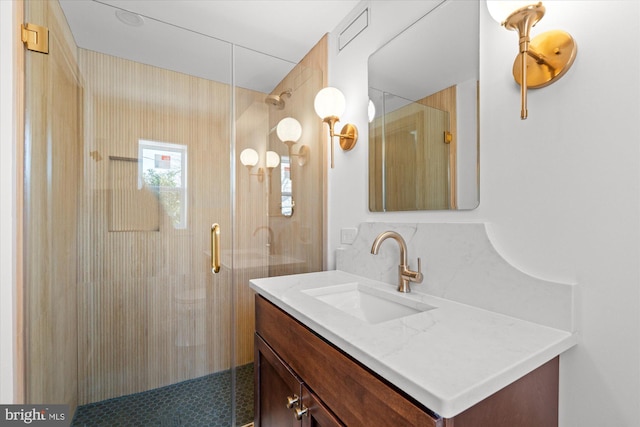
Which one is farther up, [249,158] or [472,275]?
[249,158]

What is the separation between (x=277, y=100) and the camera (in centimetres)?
180

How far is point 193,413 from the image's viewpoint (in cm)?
161

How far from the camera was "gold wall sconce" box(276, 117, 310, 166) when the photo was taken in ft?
5.95

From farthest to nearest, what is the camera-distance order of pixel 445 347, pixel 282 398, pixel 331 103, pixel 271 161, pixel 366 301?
1. pixel 271 161
2. pixel 331 103
3. pixel 366 301
4. pixel 282 398
5. pixel 445 347

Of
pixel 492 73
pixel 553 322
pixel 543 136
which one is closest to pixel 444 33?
pixel 492 73

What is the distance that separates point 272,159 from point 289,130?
23cm

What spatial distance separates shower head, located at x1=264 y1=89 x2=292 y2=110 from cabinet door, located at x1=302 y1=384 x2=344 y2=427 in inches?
61.1

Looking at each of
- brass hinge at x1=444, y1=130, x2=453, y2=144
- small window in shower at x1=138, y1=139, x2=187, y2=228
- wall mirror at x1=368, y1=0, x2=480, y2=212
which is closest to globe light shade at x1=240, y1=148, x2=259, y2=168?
small window in shower at x1=138, y1=139, x2=187, y2=228

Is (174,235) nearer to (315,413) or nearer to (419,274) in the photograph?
(315,413)

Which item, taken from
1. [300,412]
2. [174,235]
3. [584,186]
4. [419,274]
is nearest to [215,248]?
[174,235]

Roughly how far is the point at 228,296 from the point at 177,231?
0.50m

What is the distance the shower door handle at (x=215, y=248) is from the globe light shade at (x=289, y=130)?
0.70 m

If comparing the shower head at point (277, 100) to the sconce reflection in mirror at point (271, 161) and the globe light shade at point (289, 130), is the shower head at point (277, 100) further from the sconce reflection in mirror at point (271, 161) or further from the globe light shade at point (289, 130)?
the sconce reflection in mirror at point (271, 161)

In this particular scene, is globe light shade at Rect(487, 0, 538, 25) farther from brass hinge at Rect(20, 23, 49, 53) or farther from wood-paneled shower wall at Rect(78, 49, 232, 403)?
brass hinge at Rect(20, 23, 49, 53)
